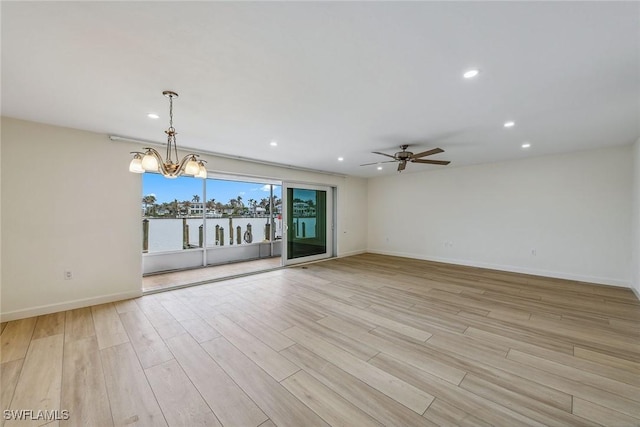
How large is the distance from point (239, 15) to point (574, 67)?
271 centimetres

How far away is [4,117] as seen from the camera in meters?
3.03

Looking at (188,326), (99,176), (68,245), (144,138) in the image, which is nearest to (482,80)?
(188,326)

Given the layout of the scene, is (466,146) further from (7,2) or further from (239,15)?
(7,2)

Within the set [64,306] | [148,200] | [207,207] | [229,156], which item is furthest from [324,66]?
[148,200]

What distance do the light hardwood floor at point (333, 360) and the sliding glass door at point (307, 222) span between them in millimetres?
2530

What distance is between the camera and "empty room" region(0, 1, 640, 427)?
1.61 m

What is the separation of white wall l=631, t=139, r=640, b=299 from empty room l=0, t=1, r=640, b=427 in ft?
0.24

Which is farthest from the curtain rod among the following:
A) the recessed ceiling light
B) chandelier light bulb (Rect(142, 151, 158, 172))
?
the recessed ceiling light

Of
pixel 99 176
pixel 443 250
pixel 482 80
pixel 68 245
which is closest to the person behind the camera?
pixel 482 80

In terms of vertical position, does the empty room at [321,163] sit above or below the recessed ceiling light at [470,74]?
below

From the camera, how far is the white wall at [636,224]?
153 inches

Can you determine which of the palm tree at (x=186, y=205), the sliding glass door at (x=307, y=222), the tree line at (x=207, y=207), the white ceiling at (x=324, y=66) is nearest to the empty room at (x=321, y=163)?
the white ceiling at (x=324, y=66)

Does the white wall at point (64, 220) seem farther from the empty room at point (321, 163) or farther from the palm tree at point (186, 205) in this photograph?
the palm tree at point (186, 205)

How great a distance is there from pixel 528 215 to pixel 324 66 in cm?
585
